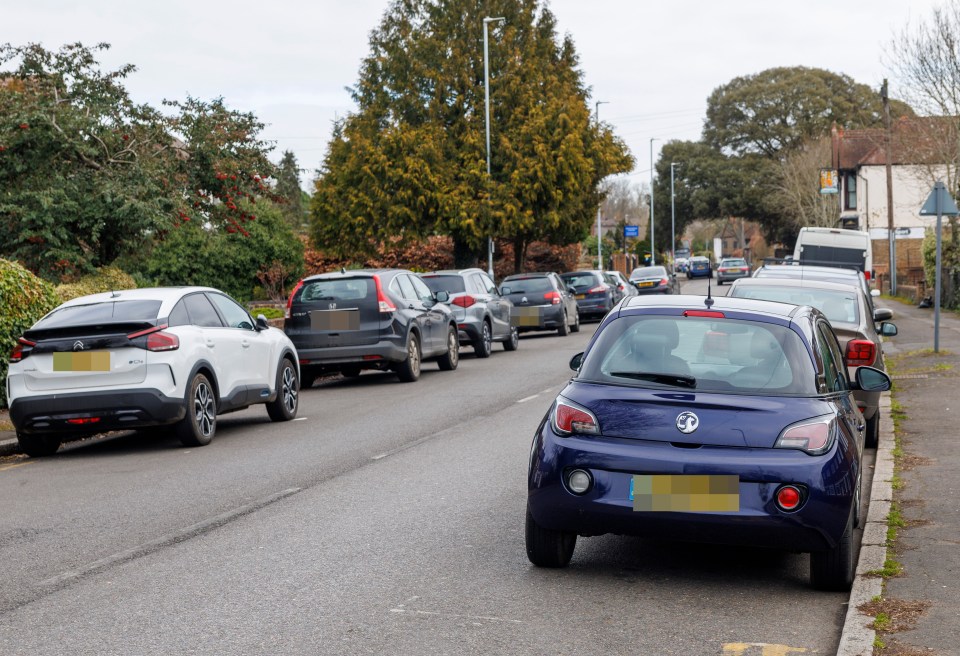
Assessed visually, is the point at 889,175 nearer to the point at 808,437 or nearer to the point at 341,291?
the point at 341,291

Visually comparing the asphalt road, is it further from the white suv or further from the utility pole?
the utility pole

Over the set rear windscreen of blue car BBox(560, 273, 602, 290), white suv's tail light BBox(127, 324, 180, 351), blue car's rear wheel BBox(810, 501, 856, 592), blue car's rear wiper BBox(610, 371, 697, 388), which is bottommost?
blue car's rear wheel BBox(810, 501, 856, 592)

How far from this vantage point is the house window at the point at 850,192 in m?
78.5

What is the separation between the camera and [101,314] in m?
11.4

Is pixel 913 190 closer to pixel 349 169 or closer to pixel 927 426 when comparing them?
pixel 349 169

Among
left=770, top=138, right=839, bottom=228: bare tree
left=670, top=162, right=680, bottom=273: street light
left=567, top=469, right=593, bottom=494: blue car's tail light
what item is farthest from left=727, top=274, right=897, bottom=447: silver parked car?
left=670, top=162, right=680, bottom=273: street light

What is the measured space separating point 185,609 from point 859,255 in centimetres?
3388

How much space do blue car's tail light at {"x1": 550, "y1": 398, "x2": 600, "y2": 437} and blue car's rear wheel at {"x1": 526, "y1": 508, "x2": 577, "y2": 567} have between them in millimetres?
476

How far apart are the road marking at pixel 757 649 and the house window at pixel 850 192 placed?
7724cm

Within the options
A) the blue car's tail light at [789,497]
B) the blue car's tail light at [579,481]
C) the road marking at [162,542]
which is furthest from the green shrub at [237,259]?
the blue car's tail light at [789,497]

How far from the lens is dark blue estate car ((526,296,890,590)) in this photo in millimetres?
5688

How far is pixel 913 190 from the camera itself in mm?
69125

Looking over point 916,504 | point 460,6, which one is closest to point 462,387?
point 916,504

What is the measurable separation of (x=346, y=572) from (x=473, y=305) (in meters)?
16.8
